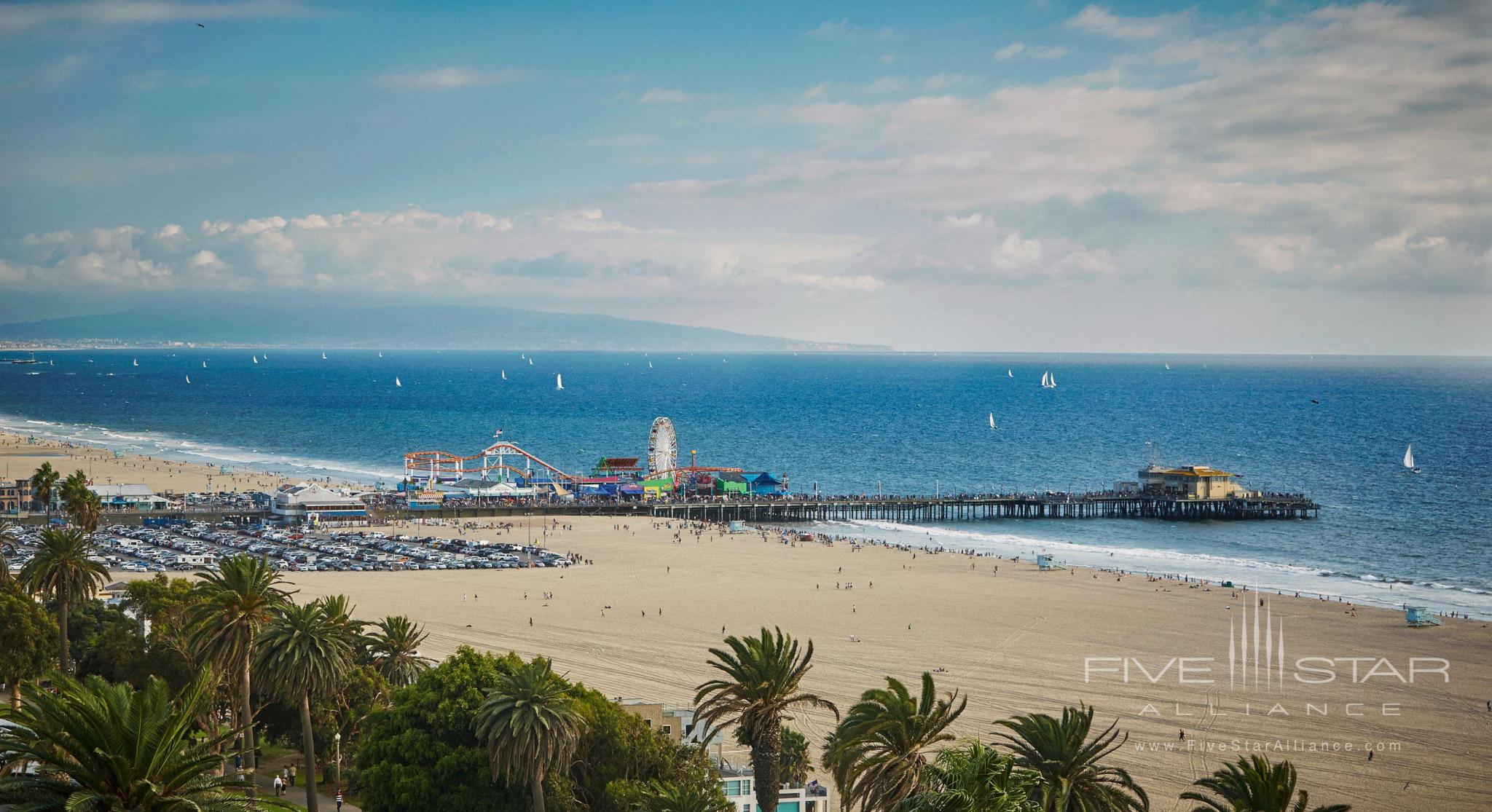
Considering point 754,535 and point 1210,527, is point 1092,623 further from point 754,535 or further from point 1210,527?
point 1210,527

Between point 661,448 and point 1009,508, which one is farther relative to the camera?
point 661,448

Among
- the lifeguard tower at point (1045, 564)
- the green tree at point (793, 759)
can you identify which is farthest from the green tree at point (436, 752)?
the lifeguard tower at point (1045, 564)

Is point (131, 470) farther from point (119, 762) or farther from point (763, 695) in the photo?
point (119, 762)

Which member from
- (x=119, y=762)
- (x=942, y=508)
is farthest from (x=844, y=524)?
(x=119, y=762)

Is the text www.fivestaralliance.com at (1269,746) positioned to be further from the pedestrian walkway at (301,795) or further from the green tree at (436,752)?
the pedestrian walkway at (301,795)

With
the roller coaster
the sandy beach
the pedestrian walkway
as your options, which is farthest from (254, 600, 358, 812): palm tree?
the roller coaster

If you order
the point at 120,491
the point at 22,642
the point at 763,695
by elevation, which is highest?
the point at 120,491
